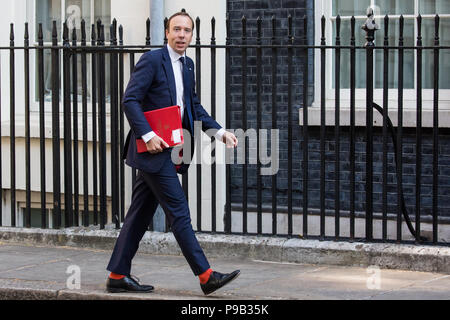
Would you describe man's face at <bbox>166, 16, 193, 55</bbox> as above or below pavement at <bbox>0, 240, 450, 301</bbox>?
above

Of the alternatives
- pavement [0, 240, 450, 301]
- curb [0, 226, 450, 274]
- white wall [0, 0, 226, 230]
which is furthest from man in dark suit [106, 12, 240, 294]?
white wall [0, 0, 226, 230]

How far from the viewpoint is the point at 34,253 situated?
27.8ft

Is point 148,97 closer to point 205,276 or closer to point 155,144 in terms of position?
point 155,144

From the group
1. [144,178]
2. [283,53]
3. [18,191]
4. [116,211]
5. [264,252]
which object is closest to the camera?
[144,178]

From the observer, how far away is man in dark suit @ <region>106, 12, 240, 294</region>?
6.45 meters

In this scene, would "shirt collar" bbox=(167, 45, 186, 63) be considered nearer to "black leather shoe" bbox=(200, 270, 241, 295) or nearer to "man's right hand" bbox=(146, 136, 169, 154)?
"man's right hand" bbox=(146, 136, 169, 154)

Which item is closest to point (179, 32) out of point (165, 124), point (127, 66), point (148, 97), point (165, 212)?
point (148, 97)

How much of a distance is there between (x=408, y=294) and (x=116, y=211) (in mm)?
3047

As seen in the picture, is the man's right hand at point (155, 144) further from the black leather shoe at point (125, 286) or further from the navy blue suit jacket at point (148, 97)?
the black leather shoe at point (125, 286)

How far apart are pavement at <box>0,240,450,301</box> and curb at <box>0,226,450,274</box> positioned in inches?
2.4

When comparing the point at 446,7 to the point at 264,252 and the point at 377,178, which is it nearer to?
the point at 377,178

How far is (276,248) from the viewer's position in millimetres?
8047

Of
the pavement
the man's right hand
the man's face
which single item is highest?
the man's face

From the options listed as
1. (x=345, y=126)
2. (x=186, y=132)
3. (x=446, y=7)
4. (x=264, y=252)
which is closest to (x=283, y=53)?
(x=345, y=126)
